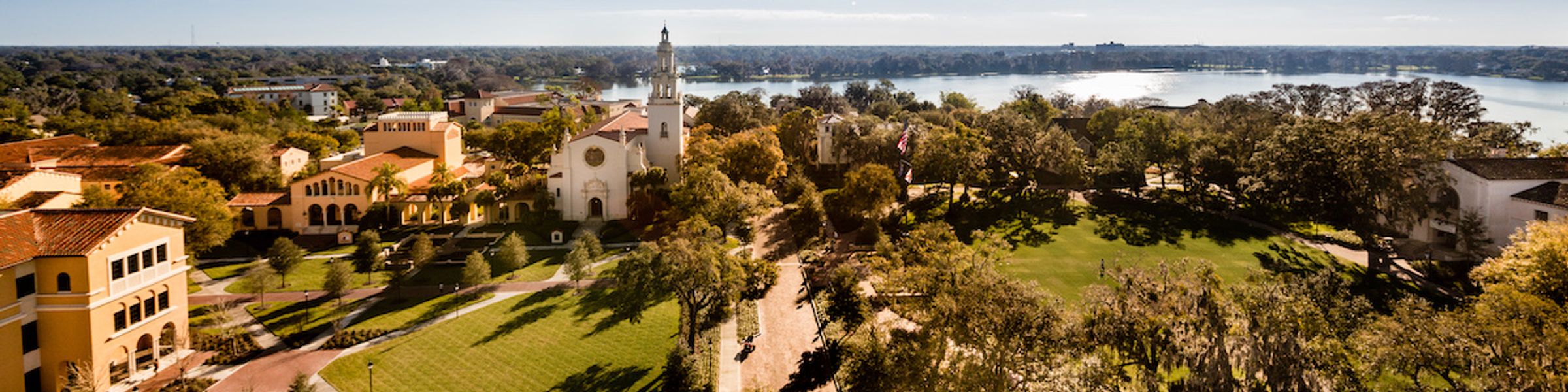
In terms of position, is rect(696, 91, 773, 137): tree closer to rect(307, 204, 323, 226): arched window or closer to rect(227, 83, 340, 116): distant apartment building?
rect(307, 204, 323, 226): arched window

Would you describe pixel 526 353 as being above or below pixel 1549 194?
below

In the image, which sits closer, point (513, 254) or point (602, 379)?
point (602, 379)

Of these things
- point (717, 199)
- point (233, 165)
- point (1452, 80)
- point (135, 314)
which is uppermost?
point (1452, 80)

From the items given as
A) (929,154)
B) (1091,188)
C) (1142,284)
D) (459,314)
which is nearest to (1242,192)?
(1091,188)

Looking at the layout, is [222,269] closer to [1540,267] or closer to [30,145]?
[30,145]

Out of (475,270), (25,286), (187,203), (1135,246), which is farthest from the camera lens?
(1135,246)

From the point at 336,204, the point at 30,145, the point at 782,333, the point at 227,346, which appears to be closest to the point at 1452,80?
the point at 782,333

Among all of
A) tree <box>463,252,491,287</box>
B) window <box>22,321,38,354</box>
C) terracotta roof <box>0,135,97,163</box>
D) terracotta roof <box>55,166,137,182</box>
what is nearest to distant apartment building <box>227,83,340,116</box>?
terracotta roof <box>0,135,97,163</box>
